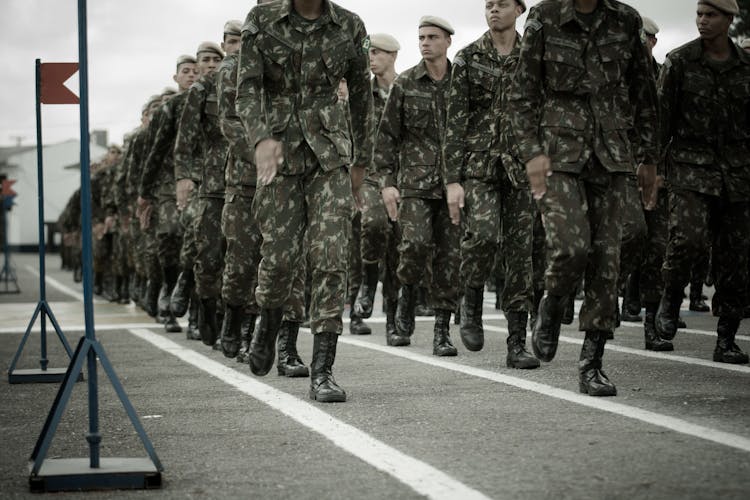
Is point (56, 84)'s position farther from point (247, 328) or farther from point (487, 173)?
point (487, 173)

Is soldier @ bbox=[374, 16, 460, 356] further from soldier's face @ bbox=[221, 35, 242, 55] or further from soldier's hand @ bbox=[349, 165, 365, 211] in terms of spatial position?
soldier's hand @ bbox=[349, 165, 365, 211]

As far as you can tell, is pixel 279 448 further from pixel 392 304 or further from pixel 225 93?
pixel 392 304

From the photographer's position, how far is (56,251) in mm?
79438

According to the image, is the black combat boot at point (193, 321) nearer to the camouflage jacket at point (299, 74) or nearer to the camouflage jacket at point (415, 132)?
the camouflage jacket at point (415, 132)

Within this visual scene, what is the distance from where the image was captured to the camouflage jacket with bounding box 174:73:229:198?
885 cm

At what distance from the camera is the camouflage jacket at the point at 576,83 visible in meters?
6.10

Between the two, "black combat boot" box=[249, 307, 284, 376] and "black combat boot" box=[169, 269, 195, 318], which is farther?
"black combat boot" box=[169, 269, 195, 318]

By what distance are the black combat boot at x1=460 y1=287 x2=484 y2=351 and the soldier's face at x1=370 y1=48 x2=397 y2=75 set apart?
12.2 ft

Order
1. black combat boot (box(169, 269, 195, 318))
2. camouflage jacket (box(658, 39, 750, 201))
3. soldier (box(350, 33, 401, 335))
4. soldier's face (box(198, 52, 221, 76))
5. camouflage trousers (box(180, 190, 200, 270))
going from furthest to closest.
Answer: soldier (box(350, 33, 401, 335)) → black combat boot (box(169, 269, 195, 318)) → camouflage trousers (box(180, 190, 200, 270)) → soldier's face (box(198, 52, 221, 76)) → camouflage jacket (box(658, 39, 750, 201))

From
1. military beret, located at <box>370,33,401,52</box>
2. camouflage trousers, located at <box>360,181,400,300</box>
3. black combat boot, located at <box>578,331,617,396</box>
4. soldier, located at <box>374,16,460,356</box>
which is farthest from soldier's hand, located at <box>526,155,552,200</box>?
military beret, located at <box>370,33,401,52</box>

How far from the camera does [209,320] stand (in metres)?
8.62

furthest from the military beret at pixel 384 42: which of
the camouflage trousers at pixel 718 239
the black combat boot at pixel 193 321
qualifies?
the camouflage trousers at pixel 718 239

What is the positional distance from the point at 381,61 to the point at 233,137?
3.76m

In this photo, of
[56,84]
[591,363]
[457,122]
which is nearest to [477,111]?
[457,122]
